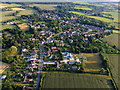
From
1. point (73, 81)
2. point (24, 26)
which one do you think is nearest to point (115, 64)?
point (73, 81)

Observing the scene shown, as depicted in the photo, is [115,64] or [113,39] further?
[113,39]

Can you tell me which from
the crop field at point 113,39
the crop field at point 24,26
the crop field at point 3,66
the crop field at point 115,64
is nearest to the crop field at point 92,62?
Answer: the crop field at point 115,64

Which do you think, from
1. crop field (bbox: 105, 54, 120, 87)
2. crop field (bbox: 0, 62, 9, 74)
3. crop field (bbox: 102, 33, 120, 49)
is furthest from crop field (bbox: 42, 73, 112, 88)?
crop field (bbox: 102, 33, 120, 49)

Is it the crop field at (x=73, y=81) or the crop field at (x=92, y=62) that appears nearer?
the crop field at (x=73, y=81)

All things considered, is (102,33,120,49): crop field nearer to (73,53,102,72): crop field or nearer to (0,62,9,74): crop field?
(73,53,102,72): crop field

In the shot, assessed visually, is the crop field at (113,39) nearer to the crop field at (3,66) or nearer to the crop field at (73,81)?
the crop field at (73,81)

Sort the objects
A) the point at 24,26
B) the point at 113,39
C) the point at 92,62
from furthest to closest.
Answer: the point at 24,26
the point at 113,39
the point at 92,62

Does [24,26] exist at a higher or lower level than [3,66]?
higher

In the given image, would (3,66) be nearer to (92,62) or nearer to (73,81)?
(73,81)

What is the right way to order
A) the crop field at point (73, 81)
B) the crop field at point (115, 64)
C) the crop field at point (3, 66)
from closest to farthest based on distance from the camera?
the crop field at point (73, 81) → the crop field at point (115, 64) → the crop field at point (3, 66)
